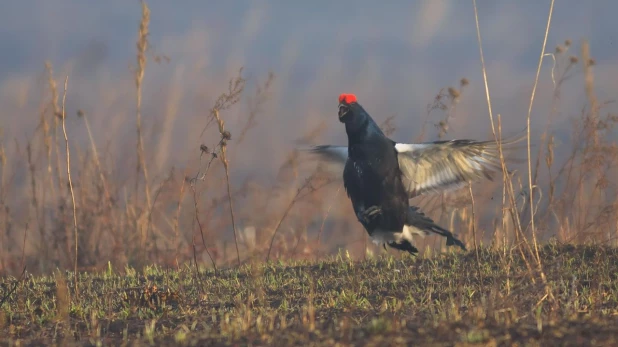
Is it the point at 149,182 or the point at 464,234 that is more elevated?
the point at 149,182

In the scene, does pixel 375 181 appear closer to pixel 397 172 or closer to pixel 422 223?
pixel 397 172

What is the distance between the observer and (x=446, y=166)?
6434 millimetres

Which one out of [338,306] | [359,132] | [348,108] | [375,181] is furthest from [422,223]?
[338,306]

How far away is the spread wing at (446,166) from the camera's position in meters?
6.25

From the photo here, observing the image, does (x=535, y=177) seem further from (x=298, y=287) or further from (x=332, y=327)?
(x=332, y=327)

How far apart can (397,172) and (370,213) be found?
45cm

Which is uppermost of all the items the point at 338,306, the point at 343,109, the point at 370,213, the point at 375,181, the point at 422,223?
the point at 343,109

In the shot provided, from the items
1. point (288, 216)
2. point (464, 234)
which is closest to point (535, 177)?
point (464, 234)

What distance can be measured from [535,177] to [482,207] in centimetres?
113

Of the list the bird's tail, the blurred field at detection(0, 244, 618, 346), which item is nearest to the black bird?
the bird's tail

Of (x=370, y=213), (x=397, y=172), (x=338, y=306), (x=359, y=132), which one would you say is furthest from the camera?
(x=397, y=172)

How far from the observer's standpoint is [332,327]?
3621 millimetres

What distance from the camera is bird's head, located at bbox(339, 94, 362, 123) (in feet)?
19.9

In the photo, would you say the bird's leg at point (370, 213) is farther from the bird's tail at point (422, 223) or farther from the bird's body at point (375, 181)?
the bird's tail at point (422, 223)
